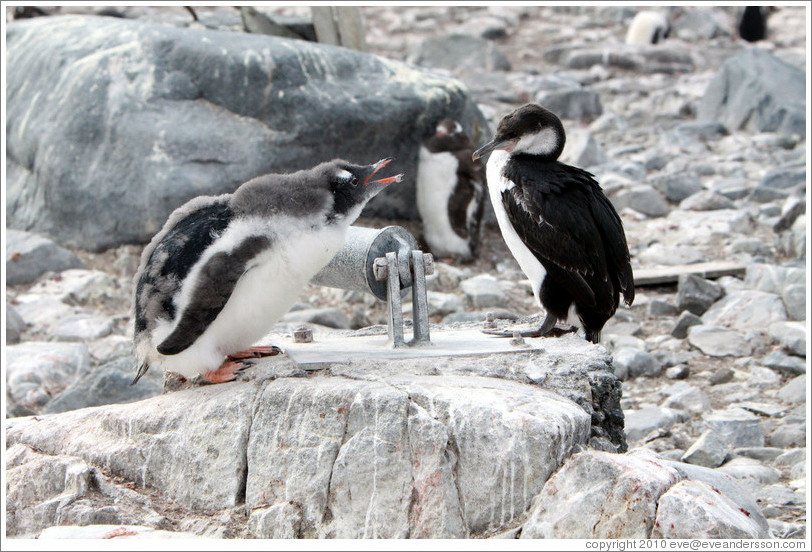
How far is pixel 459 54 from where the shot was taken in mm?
14695

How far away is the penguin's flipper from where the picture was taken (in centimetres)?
352

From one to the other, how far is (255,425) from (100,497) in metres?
0.59

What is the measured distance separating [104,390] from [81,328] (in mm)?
1300

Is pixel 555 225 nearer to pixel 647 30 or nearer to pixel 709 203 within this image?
pixel 709 203

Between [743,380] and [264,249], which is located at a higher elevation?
[264,249]

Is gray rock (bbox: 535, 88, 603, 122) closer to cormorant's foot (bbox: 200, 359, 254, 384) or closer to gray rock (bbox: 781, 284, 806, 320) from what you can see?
gray rock (bbox: 781, 284, 806, 320)

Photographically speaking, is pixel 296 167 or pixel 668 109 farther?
pixel 668 109

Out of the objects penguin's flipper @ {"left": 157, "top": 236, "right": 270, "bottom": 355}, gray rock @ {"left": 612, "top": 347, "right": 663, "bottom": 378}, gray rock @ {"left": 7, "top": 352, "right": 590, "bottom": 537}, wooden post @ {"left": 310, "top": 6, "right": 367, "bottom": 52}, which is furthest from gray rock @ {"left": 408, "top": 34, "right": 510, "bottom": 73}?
gray rock @ {"left": 7, "top": 352, "right": 590, "bottom": 537}

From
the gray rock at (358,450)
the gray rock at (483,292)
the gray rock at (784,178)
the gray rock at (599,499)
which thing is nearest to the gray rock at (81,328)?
the gray rock at (483,292)

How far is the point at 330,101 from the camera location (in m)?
8.09

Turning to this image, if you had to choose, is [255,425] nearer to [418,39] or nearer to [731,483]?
[731,483]

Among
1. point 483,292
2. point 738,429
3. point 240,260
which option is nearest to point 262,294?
point 240,260

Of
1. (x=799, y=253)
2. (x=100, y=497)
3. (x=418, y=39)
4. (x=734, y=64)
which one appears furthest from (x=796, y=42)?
(x=100, y=497)

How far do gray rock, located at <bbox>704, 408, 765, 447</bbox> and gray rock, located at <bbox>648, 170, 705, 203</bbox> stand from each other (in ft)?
14.2
